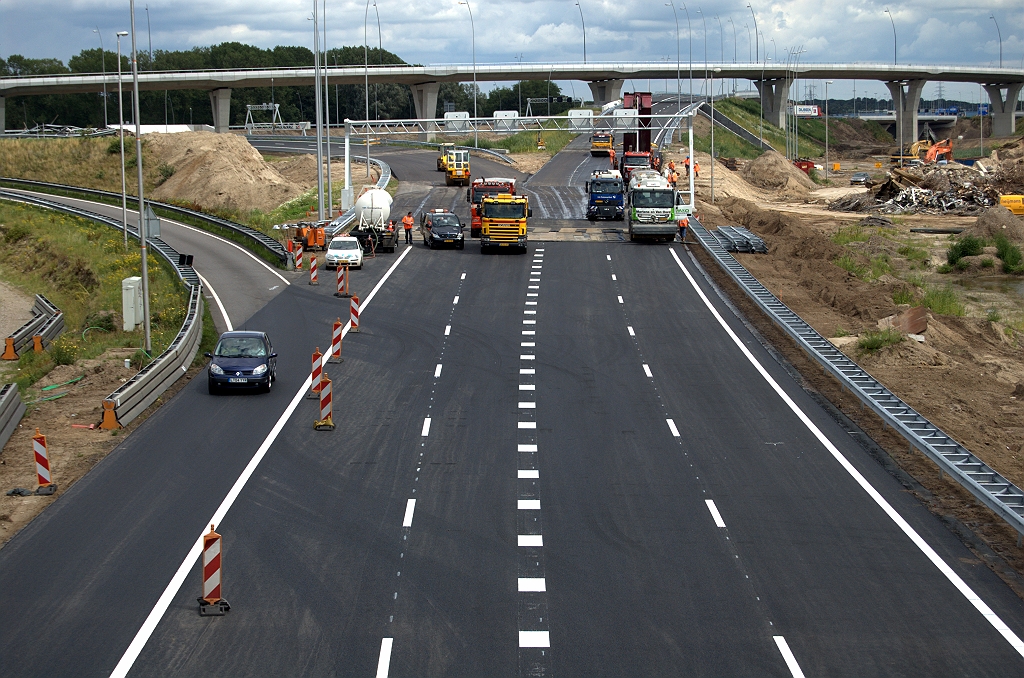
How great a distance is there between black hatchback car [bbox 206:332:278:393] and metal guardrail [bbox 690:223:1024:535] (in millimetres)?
14714

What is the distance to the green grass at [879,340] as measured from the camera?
33312 mm

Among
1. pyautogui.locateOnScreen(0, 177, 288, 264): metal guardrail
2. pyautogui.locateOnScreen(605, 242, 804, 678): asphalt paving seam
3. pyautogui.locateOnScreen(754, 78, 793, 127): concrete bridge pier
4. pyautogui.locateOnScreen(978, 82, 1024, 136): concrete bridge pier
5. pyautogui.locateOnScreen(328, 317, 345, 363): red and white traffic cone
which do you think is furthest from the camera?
pyautogui.locateOnScreen(978, 82, 1024, 136): concrete bridge pier

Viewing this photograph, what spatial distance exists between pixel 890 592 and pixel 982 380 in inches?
653

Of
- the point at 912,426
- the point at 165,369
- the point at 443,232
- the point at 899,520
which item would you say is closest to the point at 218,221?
the point at 443,232

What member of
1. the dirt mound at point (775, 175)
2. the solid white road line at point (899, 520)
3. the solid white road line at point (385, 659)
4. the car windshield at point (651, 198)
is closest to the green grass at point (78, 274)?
the solid white road line at point (899, 520)

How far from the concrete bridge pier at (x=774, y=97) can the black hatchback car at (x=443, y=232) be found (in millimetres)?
105745

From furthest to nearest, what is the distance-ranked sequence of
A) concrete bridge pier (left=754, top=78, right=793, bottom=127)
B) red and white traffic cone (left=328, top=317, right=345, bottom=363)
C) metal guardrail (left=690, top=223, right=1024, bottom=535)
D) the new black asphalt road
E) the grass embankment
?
concrete bridge pier (left=754, top=78, right=793, bottom=127)
the grass embankment
red and white traffic cone (left=328, top=317, right=345, bottom=363)
metal guardrail (left=690, top=223, right=1024, bottom=535)
the new black asphalt road

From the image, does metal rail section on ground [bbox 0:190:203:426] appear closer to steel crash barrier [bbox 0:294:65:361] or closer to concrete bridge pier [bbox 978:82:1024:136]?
steel crash barrier [bbox 0:294:65:361]

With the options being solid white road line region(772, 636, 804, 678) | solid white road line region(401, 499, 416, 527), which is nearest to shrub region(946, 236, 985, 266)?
solid white road line region(401, 499, 416, 527)

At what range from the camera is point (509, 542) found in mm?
18016

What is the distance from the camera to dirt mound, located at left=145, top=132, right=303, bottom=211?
80500 millimetres

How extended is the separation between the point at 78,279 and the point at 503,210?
21.9 metres

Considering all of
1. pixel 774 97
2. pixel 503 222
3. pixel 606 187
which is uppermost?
pixel 774 97

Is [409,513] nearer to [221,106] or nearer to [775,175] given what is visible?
[775,175]
